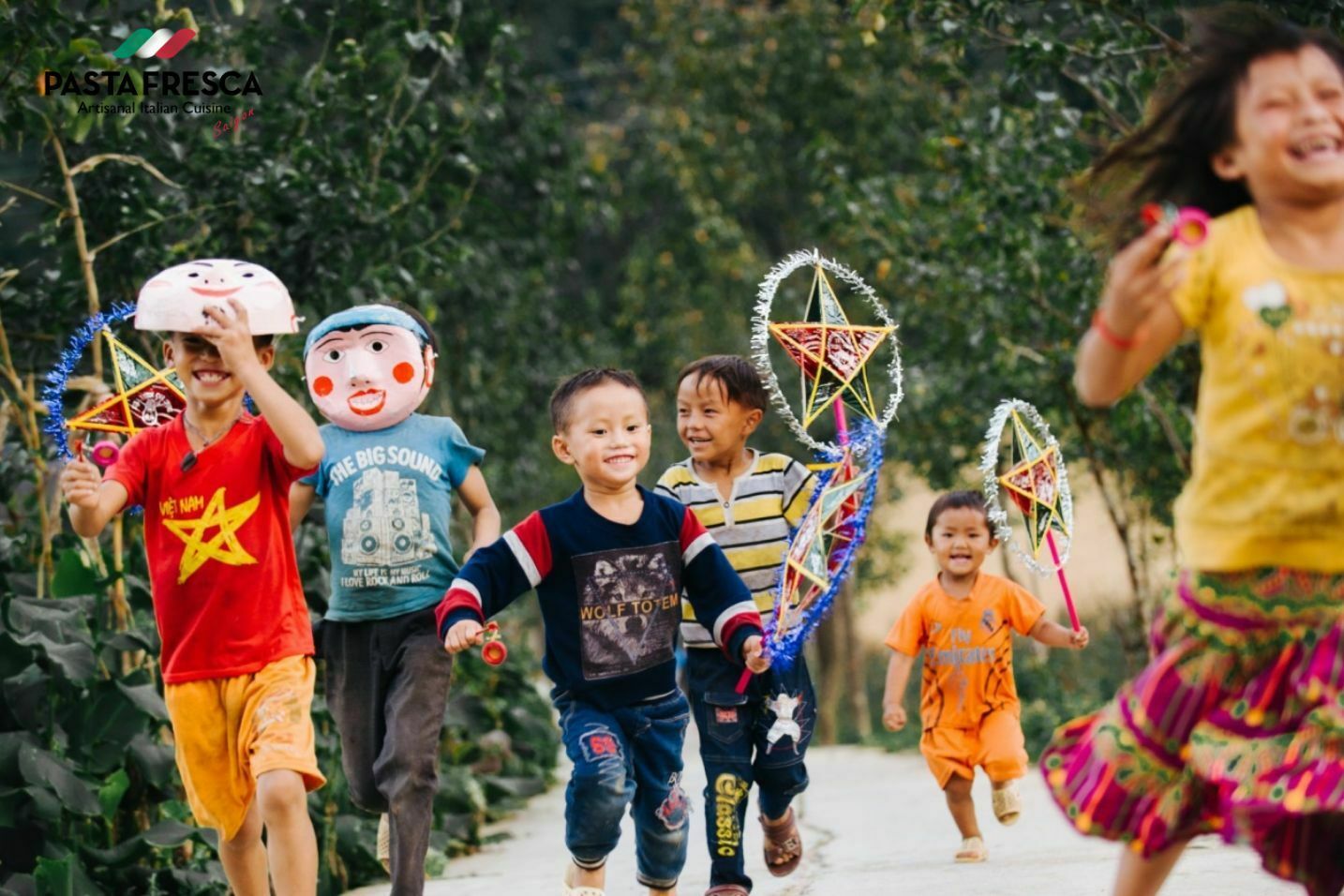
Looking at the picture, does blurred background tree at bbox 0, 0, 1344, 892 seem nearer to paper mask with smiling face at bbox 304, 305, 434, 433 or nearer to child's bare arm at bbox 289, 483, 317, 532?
child's bare arm at bbox 289, 483, 317, 532

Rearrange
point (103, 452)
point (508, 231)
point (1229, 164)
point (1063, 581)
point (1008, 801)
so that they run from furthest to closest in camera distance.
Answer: point (508, 231) → point (1008, 801) → point (1063, 581) → point (103, 452) → point (1229, 164)

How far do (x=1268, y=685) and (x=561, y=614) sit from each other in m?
2.16

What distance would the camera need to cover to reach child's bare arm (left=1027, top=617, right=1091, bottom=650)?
236 inches

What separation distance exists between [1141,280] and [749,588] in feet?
8.51

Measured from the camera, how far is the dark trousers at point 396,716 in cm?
514

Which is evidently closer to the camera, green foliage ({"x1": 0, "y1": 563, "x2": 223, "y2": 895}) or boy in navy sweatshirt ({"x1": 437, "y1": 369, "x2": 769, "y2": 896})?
boy in navy sweatshirt ({"x1": 437, "y1": 369, "x2": 769, "y2": 896})

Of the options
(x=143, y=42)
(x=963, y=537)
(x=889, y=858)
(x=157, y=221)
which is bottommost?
(x=889, y=858)

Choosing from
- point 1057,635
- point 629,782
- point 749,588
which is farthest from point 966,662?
point 629,782

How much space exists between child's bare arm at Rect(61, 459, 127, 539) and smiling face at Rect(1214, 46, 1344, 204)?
2.81 meters

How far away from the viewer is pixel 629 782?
4930 mm

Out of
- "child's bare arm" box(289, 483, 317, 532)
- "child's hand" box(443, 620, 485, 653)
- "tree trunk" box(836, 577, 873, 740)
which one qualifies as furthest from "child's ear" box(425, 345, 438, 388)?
"tree trunk" box(836, 577, 873, 740)

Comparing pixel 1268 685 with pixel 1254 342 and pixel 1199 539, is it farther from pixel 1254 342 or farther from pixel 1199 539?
pixel 1254 342

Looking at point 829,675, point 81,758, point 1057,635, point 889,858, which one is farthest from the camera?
point 829,675

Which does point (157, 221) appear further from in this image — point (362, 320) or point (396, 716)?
point (396, 716)
